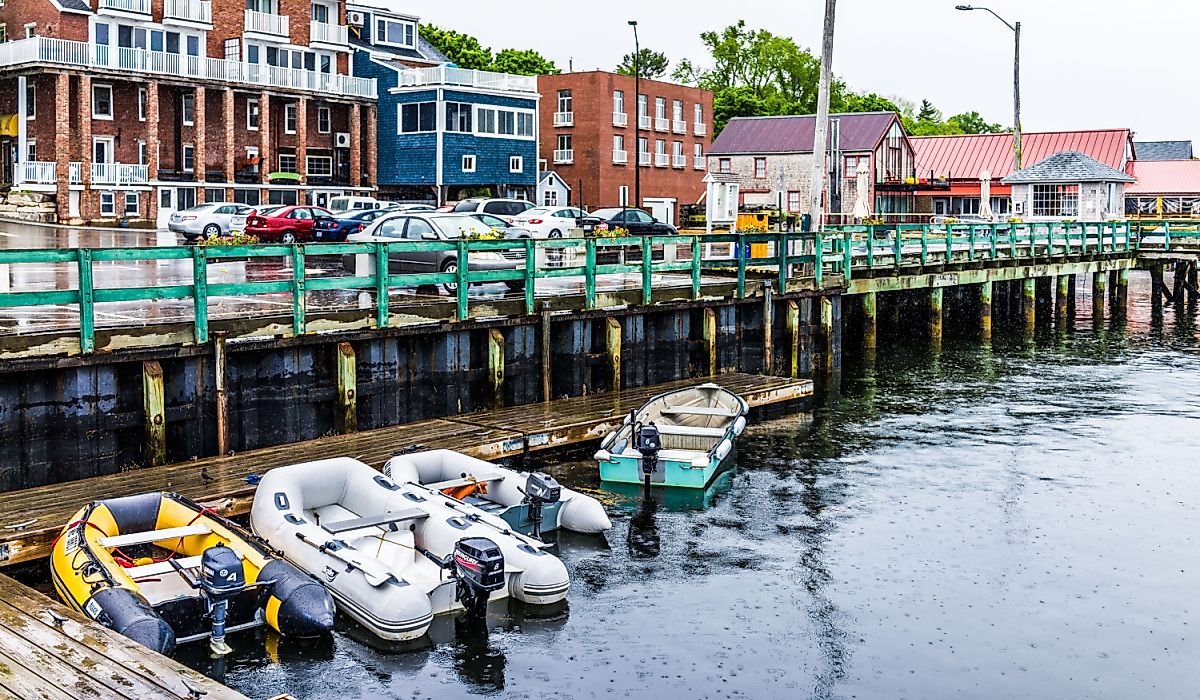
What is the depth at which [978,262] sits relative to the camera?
3672cm

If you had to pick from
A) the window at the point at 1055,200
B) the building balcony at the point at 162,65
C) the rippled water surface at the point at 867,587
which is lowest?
the rippled water surface at the point at 867,587

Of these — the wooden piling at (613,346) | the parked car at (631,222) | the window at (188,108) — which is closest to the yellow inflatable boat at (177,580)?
the wooden piling at (613,346)

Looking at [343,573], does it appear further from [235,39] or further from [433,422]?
[235,39]

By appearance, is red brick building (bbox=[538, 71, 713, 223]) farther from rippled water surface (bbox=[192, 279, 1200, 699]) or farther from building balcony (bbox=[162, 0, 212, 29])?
rippled water surface (bbox=[192, 279, 1200, 699])

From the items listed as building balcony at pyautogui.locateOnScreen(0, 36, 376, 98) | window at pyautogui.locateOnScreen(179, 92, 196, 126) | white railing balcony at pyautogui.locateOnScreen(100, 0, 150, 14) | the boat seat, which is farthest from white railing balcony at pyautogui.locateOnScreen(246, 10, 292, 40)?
the boat seat

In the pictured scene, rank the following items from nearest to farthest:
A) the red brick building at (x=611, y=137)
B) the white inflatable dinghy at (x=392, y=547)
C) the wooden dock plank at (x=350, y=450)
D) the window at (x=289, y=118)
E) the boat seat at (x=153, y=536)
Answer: the white inflatable dinghy at (x=392, y=547), the boat seat at (x=153, y=536), the wooden dock plank at (x=350, y=450), the window at (x=289, y=118), the red brick building at (x=611, y=137)

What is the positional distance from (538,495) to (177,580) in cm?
396

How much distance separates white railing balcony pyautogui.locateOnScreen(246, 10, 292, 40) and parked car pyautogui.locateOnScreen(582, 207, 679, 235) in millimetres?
22436

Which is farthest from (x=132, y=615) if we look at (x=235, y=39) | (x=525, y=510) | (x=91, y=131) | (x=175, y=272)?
(x=235, y=39)

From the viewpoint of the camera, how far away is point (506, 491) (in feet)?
49.6

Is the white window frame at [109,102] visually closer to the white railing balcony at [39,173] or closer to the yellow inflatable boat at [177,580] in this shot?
the white railing balcony at [39,173]

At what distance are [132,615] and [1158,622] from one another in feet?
30.8

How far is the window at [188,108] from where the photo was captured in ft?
187

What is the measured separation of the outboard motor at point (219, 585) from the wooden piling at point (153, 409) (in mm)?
4867
